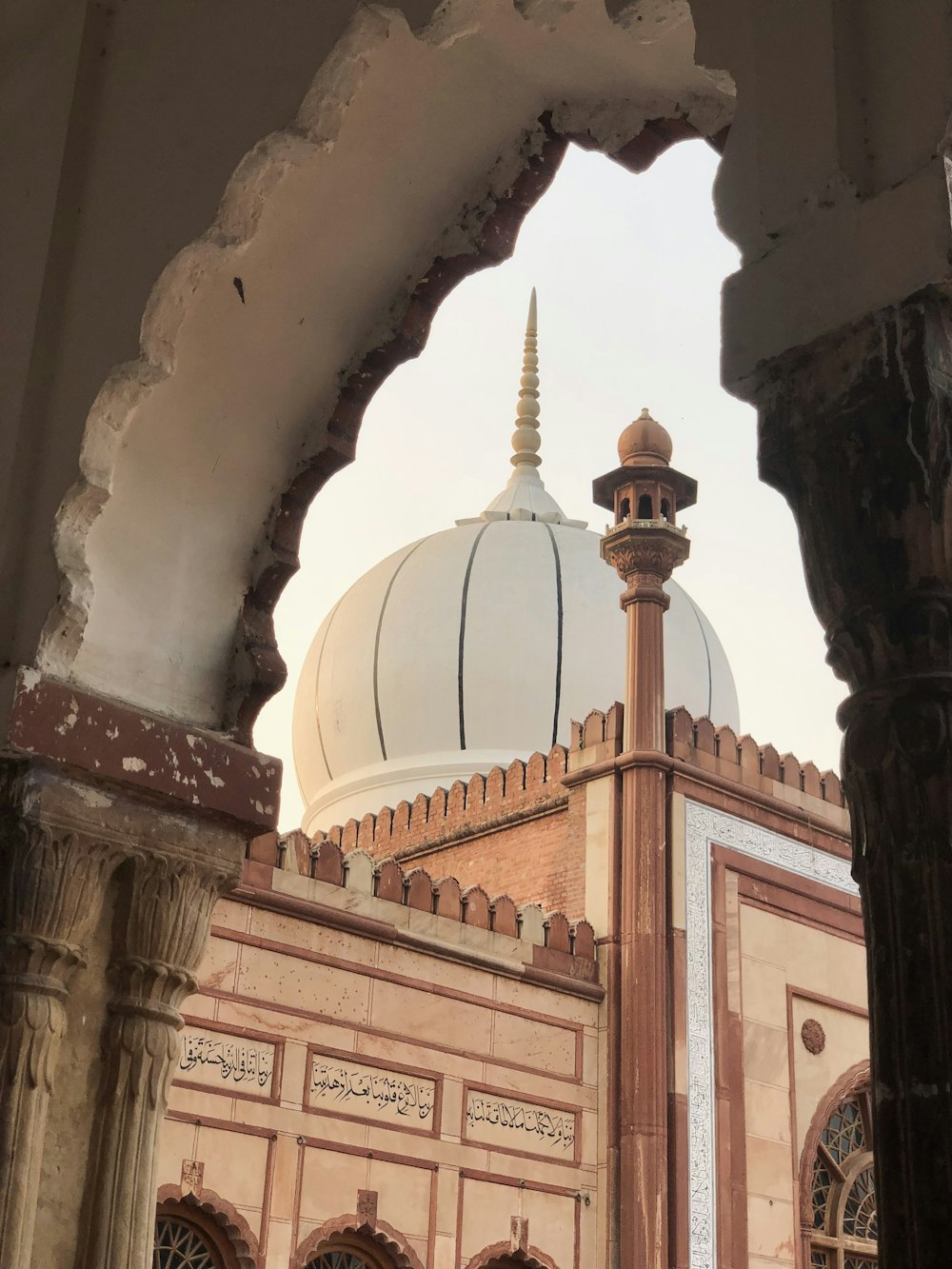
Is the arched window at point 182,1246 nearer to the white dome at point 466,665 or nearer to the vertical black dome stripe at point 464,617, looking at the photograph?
the white dome at point 466,665

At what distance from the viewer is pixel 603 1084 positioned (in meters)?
8.42

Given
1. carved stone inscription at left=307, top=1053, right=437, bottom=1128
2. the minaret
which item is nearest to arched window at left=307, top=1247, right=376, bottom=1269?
carved stone inscription at left=307, top=1053, right=437, bottom=1128

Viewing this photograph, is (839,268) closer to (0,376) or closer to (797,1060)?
(0,376)

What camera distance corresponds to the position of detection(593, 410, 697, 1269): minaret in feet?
26.6

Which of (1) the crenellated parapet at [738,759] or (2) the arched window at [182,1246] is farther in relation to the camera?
(1) the crenellated parapet at [738,759]

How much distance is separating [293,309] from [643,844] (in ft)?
21.9

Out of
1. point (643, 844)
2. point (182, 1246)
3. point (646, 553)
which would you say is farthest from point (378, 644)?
point (182, 1246)

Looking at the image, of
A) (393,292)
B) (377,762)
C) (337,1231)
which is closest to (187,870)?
(393,292)

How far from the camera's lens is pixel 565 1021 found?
8383mm

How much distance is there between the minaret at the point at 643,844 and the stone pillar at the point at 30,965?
21.3 ft

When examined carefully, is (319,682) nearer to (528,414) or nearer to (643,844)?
(528,414)

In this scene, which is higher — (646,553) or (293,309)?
(646,553)

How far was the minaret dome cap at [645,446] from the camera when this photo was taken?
985 cm

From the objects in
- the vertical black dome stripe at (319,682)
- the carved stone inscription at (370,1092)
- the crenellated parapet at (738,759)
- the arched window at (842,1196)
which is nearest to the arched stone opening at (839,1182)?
the arched window at (842,1196)
